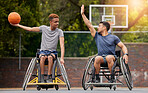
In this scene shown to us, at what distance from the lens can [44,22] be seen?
22656 millimetres

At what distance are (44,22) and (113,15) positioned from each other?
4.18m

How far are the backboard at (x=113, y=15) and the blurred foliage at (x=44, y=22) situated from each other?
649 millimetres

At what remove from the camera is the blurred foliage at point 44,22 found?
17453 mm

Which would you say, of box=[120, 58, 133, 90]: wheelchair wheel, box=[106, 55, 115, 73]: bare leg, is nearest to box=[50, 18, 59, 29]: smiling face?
box=[106, 55, 115, 73]: bare leg

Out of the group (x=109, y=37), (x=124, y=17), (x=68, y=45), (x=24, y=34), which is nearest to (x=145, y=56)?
(x=124, y=17)

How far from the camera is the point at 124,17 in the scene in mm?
20344

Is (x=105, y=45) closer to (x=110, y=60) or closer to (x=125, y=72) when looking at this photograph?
(x=110, y=60)

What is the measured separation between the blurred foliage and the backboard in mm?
649

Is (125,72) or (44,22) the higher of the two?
(44,22)

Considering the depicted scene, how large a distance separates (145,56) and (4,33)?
6327mm

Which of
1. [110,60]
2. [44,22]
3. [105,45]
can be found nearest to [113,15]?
[44,22]

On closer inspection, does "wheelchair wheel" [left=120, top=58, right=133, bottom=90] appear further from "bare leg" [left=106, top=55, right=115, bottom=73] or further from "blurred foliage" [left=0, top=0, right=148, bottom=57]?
"blurred foliage" [left=0, top=0, right=148, bottom=57]

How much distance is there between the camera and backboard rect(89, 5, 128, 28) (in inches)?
791

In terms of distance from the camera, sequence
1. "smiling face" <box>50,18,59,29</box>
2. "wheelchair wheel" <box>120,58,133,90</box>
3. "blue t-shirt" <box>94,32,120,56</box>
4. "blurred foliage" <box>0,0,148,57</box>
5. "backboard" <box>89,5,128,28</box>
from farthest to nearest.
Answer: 1. "backboard" <box>89,5,128,28</box>
2. "blurred foliage" <box>0,0,148,57</box>
3. "smiling face" <box>50,18,59,29</box>
4. "blue t-shirt" <box>94,32,120,56</box>
5. "wheelchair wheel" <box>120,58,133,90</box>
